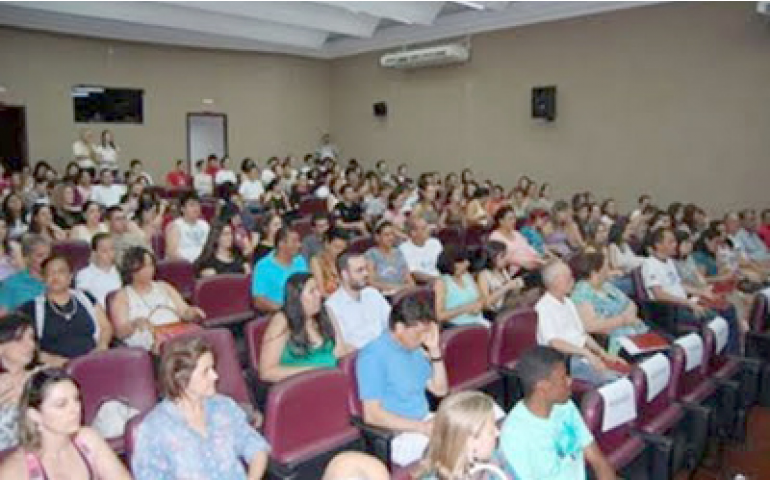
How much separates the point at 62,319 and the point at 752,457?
3737mm

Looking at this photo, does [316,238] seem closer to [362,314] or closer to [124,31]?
[362,314]

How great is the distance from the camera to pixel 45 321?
Answer: 3262 mm

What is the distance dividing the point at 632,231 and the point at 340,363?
510 cm

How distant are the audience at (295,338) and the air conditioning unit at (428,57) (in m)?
8.87

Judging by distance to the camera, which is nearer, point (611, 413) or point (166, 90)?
point (611, 413)

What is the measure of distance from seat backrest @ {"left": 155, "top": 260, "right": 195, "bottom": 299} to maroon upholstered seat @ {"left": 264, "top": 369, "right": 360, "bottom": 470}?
2.33 m

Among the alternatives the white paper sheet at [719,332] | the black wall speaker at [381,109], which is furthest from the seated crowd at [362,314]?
the black wall speaker at [381,109]

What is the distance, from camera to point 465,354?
3.31 m

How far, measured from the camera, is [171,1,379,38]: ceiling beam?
928cm

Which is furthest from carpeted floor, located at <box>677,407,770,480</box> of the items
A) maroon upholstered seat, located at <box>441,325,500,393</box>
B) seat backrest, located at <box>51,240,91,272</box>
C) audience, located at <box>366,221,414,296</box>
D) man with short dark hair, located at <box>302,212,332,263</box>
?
seat backrest, located at <box>51,240,91,272</box>

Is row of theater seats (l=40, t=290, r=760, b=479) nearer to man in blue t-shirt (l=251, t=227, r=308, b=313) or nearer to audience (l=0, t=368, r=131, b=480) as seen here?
audience (l=0, t=368, r=131, b=480)

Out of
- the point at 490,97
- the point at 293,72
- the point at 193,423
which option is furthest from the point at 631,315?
the point at 293,72

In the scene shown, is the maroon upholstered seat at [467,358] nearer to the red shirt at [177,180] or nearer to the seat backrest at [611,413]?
the seat backrest at [611,413]

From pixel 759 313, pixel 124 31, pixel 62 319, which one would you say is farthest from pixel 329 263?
pixel 124 31
